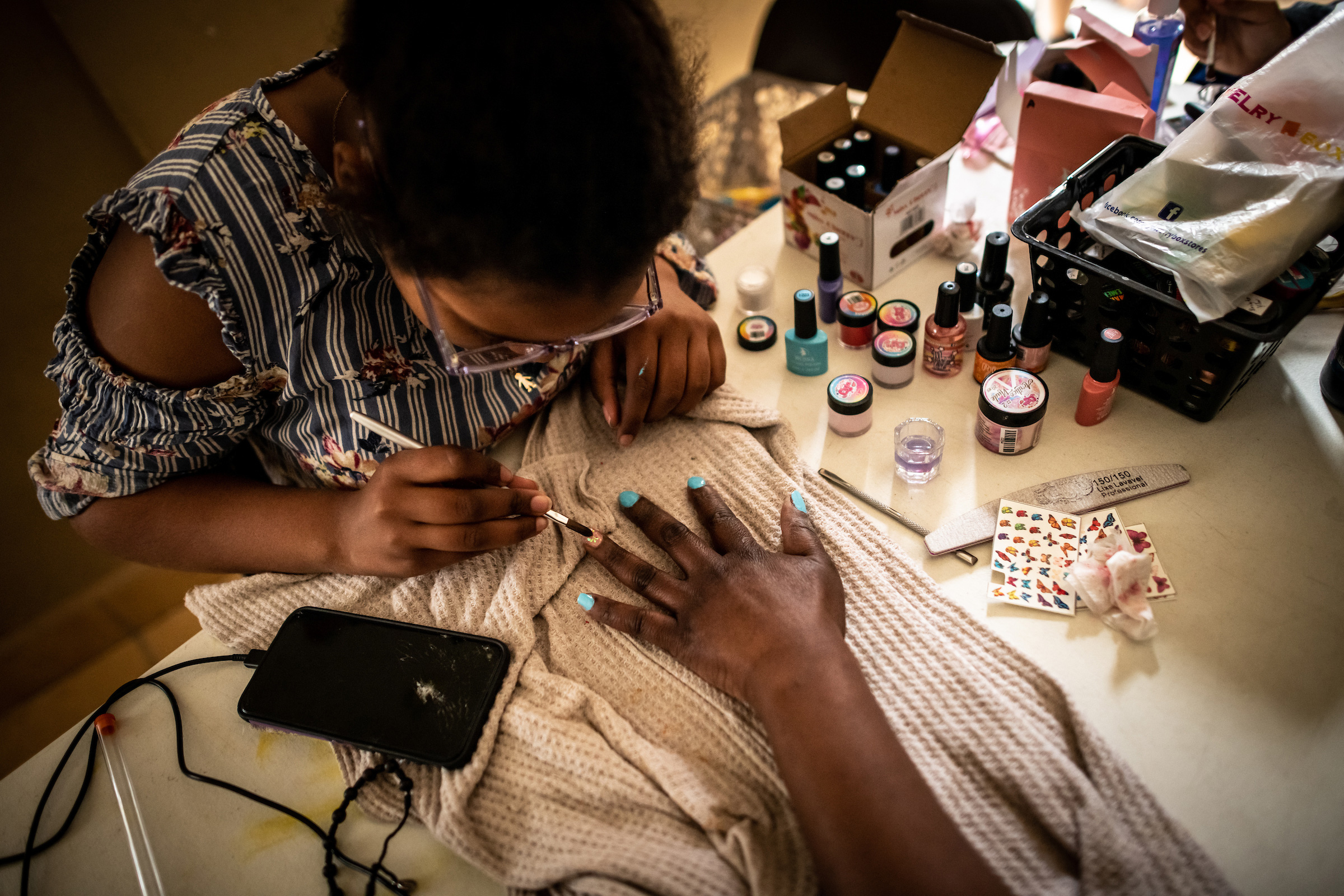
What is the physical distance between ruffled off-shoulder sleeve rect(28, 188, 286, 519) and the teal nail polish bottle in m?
0.67

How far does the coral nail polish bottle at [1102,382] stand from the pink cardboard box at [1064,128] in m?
0.31

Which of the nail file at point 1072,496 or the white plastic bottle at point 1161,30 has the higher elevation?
the white plastic bottle at point 1161,30

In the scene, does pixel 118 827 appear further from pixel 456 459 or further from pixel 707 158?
pixel 707 158

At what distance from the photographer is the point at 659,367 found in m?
1.00

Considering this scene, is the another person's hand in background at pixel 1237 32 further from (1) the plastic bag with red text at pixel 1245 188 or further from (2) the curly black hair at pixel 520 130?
(2) the curly black hair at pixel 520 130

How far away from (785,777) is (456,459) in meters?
0.45

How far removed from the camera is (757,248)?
134 centimetres

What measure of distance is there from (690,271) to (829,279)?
0.22 metres

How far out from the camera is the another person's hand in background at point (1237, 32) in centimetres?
116

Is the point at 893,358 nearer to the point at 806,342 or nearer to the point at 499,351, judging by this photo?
the point at 806,342

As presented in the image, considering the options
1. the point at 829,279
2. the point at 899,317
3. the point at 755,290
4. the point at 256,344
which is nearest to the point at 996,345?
the point at 899,317

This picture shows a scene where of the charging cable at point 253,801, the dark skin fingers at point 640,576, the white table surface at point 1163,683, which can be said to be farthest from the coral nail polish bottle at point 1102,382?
the charging cable at point 253,801

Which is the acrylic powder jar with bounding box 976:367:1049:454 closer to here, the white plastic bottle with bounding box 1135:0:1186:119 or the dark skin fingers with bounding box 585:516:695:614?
the dark skin fingers with bounding box 585:516:695:614

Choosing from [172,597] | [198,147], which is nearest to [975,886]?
[198,147]
